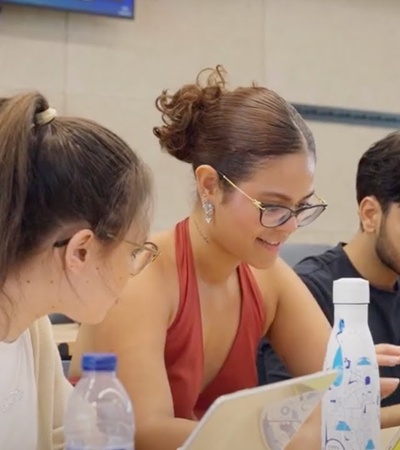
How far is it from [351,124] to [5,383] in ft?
8.55

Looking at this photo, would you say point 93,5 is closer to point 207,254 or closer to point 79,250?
point 207,254

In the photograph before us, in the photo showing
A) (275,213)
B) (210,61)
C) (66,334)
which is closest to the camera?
(275,213)

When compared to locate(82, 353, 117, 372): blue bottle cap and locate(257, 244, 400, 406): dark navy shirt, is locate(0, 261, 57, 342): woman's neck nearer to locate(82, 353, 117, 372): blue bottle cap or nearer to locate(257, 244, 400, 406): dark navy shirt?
locate(82, 353, 117, 372): blue bottle cap

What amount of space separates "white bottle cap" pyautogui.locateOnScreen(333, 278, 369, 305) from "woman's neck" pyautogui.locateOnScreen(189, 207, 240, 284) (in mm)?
455

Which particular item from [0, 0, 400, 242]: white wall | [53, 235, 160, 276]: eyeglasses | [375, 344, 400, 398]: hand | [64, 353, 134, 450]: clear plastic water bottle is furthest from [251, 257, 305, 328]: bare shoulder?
[0, 0, 400, 242]: white wall

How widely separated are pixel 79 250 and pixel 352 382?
0.38m

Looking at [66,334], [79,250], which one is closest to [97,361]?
[79,250]

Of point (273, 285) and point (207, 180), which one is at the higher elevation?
point (207, 180)

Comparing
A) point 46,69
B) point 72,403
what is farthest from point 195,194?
point 46,69

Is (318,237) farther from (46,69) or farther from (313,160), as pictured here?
(313,160)

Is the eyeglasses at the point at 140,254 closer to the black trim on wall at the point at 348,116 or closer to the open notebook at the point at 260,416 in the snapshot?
the open notebook at the point at 260,416

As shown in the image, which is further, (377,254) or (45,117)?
(377,254)

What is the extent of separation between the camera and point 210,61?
126 inches

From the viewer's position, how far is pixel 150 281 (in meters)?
1.36
